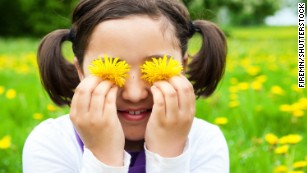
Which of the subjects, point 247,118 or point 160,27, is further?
point 247,118

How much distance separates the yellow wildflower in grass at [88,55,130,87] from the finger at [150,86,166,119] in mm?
77

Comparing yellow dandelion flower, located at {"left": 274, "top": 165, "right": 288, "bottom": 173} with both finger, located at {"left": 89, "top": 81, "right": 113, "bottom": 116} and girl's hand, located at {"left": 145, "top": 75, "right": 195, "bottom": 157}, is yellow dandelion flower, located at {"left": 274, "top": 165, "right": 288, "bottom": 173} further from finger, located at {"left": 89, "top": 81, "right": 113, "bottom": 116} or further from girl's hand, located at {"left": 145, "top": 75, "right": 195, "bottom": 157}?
finger, located at {"left": 89, "top": 81, "right": 113, "bottom": 116}

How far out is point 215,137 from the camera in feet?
5.25

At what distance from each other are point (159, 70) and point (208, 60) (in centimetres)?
58

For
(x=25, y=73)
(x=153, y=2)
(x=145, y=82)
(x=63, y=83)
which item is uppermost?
(x=153, y=2)

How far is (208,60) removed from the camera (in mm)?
1764

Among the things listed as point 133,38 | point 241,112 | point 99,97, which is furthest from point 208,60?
point 241,112

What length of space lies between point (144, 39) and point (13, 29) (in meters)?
16.1

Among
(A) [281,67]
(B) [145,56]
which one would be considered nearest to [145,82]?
(B) [145,56]

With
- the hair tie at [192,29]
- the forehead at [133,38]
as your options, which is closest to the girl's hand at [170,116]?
the forehead at [133,38]

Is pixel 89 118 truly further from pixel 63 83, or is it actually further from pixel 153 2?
pixel 63 83

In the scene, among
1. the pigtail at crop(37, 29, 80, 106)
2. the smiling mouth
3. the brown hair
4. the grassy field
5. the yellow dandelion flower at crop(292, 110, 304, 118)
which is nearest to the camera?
the smiling mouth

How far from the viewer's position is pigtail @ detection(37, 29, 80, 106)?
173cm

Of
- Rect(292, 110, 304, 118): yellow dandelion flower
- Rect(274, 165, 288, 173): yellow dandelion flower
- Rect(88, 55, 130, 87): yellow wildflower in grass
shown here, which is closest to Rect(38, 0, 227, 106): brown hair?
Rect(88, 55, 130, 87): yellow wildflower in grass
